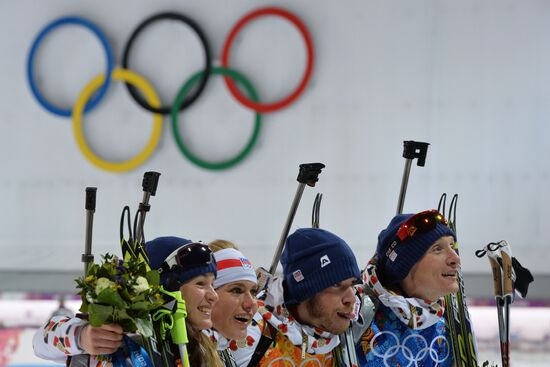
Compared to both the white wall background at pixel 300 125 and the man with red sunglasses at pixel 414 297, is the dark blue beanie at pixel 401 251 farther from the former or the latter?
the white wall background at pixel 300 125

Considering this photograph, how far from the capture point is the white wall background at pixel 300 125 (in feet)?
24.5

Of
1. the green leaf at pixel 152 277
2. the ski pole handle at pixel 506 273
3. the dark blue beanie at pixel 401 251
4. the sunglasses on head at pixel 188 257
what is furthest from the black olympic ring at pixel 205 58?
the green leaf at pixel 152 277

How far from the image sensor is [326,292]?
10.9 feet

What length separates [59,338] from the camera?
8.09 ft

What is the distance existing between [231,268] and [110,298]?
0.77m

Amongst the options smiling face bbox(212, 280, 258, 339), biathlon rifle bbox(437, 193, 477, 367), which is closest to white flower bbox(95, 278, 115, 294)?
smiling face bbox(212, 280, 258, 339)

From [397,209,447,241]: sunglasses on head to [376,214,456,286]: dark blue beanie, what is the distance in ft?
0.04

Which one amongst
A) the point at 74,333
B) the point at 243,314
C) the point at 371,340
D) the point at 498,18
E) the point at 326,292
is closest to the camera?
the point at 74,333

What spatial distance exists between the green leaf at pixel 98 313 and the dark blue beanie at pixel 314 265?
1.15m

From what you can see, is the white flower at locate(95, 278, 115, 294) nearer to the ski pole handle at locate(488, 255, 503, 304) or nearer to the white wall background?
the ski pole handle at locate(488, 255, 503, 304)

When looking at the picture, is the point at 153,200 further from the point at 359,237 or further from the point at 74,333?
the point at 74,333

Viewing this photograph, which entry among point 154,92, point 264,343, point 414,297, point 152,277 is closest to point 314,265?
point 264,343

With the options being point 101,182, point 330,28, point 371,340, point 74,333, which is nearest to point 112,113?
point 101,182

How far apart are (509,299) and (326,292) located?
831mm
